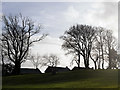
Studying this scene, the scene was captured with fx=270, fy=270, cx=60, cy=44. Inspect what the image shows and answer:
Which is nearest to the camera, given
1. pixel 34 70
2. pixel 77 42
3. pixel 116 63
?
pixel 77 42

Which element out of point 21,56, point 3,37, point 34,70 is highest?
point 3,37

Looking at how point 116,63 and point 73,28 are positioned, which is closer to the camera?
point 73,28

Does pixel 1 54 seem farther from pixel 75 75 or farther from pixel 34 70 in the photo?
pixel 34 70

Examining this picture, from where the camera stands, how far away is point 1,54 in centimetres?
6981

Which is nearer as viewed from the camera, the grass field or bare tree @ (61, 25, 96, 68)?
the grass field

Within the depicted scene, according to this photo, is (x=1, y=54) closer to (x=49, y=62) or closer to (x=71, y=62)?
(x=71, y=62)

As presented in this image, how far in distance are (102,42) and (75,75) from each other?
32.1 m

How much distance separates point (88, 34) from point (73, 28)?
4899 millimetres

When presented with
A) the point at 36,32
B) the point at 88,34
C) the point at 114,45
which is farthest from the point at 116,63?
the point at 36,32

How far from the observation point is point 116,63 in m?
87.9

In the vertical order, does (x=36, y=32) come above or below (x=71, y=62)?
above

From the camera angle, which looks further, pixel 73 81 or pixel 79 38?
pixel 79 38

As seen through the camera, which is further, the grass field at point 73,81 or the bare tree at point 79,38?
the bare tree at point 79,38

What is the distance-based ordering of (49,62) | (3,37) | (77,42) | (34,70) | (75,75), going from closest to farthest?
(75,75) → (3,37) → (77,42) → (49,62) → (34,70)
